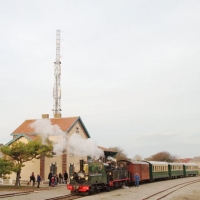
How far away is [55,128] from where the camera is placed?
1292 inches

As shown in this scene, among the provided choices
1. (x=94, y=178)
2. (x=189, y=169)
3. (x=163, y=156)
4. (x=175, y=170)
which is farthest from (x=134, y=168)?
(x=163, y=156)

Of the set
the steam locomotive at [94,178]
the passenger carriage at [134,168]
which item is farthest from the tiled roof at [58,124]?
the steam locomotive at [94,178]

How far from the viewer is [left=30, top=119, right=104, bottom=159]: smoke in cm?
2972

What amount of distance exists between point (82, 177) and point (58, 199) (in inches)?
100

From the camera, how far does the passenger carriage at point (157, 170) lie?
33.7m

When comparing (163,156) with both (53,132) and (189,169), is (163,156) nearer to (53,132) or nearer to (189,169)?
(189,169)

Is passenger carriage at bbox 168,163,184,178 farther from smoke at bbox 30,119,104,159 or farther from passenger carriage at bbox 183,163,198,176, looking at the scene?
smoke at bbox 30,119,104,159

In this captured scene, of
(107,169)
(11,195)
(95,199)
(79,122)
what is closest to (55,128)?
(79,122)

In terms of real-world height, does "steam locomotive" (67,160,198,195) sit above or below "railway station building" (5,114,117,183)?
below

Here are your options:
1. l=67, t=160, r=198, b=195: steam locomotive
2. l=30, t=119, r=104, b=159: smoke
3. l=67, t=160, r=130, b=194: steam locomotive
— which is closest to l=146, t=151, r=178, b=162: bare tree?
l=67, t=160, r=198, b=195: steam locomotive

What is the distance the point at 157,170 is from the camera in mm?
35719

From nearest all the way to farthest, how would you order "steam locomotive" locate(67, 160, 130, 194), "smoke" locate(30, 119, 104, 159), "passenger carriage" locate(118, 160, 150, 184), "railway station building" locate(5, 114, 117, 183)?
"steam locomotive" locate(67, 160, 130, 194)
"passenger carriage" locate(118, 160, 150, 184)
"smoke" locate(30, 119, 104, 159)
"railway station building" locate(5, 114, 117, 183)

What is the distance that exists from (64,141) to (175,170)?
1853 centimetres

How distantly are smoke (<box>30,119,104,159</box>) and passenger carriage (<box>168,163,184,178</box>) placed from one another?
12.9m
